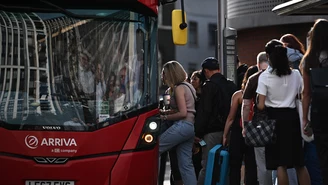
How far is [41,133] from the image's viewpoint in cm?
952

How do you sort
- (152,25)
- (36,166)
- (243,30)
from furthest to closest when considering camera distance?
(243,30) → (152,25) → (36,166)

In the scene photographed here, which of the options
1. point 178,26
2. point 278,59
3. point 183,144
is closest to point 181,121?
point 183,144

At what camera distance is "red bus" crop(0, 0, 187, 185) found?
9453 millimetres

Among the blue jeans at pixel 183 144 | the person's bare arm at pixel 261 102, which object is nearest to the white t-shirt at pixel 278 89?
the person's bare arm at pixel 261 102

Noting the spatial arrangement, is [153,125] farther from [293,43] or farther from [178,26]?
[293,43]

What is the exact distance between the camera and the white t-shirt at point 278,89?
9766 mm

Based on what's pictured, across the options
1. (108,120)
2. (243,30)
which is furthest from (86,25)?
(243,30)

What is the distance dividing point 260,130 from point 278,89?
53cm

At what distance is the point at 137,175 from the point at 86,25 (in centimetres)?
175

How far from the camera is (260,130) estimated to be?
9586mm

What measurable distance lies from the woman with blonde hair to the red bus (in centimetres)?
189

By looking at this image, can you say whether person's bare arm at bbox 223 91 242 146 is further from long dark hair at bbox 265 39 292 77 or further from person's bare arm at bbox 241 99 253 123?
long dark hair at bbox 265 39 292 77

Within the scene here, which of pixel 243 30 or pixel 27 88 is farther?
pixel 243 30

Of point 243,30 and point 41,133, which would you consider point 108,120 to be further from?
point 243,30
